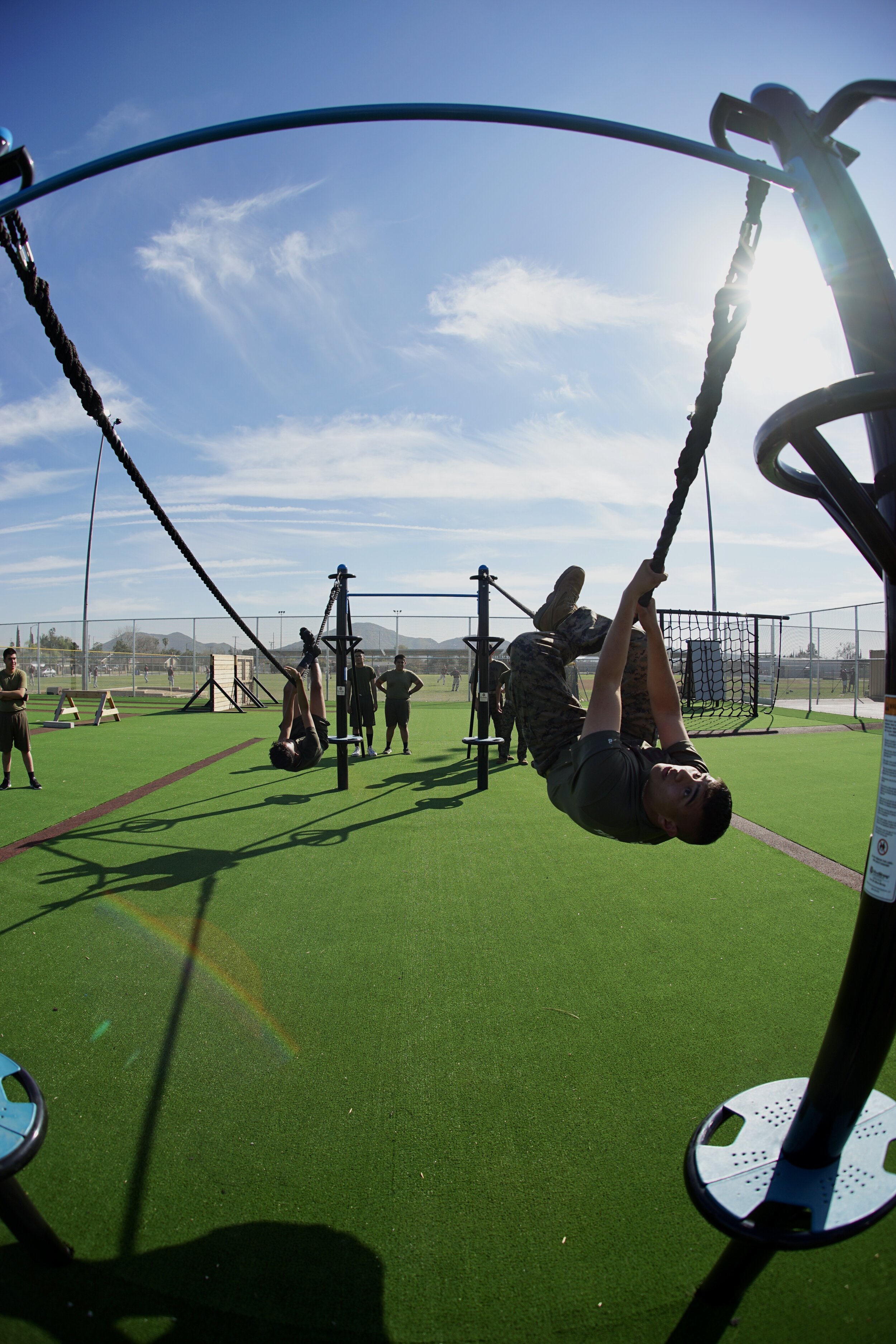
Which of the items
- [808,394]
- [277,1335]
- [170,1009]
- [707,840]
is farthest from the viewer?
[170,1009]

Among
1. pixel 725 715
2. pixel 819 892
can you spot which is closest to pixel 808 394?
pixel 819 892

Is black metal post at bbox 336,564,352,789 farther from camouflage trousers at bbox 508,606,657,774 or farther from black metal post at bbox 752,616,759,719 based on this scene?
black metal post at bbox 752,616,759,719

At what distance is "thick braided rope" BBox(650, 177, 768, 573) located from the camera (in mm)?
2033

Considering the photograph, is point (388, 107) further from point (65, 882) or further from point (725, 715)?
point (725, 715)

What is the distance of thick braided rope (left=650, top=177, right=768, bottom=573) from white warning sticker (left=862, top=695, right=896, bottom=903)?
1.04 m

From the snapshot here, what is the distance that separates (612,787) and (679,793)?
0.93ft

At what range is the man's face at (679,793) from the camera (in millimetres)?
2455

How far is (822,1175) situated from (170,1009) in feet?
9.59

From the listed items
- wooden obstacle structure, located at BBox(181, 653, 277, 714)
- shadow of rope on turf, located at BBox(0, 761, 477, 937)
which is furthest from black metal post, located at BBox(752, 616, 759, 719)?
wooden obstacle structure, located at BBox(181, 653, 277, 714)

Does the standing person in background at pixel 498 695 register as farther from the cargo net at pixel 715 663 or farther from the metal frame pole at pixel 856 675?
the metal frame pole at pixel 856 675

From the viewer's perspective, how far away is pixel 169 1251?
6.63 ft

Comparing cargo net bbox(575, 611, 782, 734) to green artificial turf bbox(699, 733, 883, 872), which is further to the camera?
cargo net bbox(575, 611, 782, 734)

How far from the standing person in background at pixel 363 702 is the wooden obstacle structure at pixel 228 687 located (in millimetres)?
8179

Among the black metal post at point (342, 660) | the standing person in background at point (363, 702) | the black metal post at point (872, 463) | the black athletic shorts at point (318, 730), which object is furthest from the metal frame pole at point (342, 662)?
the black metal post at point (872, 463)
